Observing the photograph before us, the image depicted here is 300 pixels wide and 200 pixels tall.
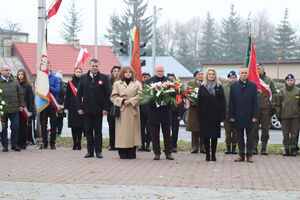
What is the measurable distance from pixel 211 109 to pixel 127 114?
1752 mm

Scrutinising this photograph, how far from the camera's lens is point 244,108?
10586 millimetres

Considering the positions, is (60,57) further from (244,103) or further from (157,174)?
(157,174)

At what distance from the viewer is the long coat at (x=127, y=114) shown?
1083 centimetres

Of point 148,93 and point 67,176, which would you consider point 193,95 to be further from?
point 67,176

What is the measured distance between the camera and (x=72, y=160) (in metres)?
10.6

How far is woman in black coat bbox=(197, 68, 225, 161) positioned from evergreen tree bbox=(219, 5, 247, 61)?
226 feet

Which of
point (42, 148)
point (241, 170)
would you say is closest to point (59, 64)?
point (42, 148)

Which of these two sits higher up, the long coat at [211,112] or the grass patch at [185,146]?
the long coat at [211,112]

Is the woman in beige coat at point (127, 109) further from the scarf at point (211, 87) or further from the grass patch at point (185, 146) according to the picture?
the grass patch at point (185, 146)

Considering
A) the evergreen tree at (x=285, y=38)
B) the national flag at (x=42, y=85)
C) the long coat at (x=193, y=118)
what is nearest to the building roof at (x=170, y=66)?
the evergreen tree at (x=285, y=38)

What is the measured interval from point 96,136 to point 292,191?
5.12 metres

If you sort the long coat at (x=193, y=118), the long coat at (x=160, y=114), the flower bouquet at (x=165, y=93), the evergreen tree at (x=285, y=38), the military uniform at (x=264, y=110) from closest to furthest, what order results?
1. the flower bouquet at (x=165, y=93)
2. the long coat at (x=160, y=114)
3. the military uniform at (x=264, y=110)
4. the long coat at (x=193, y=118)
5. the evergreen tree at (x=285, y=38)

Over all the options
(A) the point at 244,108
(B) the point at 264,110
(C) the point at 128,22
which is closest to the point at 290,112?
(B) the point at 264,110

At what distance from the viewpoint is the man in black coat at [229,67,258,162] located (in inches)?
415
